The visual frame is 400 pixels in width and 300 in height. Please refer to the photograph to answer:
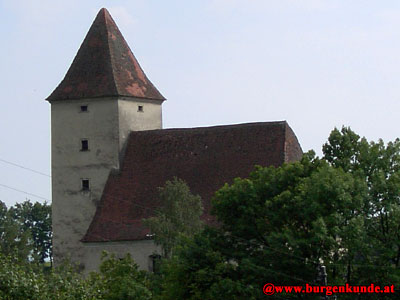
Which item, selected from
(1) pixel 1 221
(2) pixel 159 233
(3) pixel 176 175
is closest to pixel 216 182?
(3) pixel 176 175

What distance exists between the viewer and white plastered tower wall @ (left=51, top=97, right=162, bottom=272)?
183 feet

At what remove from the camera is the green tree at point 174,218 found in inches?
1903

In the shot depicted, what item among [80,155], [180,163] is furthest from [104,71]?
[180,163]

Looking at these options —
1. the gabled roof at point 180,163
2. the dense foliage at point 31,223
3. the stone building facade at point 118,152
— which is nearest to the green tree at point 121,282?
the gabled roof at point 180,163

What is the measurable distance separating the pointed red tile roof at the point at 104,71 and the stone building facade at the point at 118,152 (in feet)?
0.15

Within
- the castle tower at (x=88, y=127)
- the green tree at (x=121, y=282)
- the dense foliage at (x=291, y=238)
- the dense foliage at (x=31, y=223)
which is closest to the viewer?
the dense foliage at (x=291, y=238)

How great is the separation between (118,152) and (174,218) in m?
8.32

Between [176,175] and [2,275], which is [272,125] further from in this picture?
[2,275]

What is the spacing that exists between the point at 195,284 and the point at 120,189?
53.9ft

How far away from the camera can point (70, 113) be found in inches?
2233

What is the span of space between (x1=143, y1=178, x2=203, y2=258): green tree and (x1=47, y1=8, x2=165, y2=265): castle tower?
716 cm

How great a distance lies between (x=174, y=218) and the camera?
160ft

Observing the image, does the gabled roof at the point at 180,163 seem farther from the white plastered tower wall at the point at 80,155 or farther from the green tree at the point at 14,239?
the green tree at the point at 14,239

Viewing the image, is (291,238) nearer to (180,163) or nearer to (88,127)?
(180,163)
